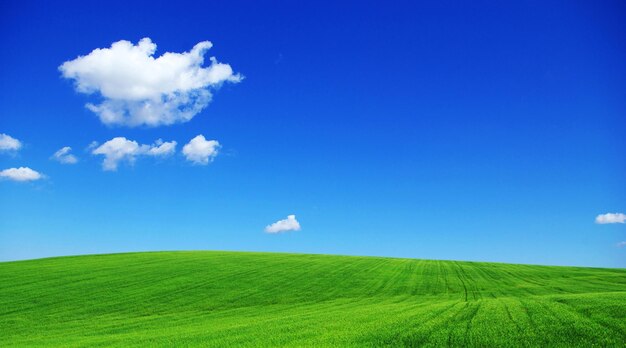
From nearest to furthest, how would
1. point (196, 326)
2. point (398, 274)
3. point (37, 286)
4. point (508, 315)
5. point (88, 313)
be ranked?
point (508, 315), point (196, 326), point (88, 313), point (37, 286), point (398, 274)

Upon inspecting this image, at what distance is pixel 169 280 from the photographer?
40.6 meters

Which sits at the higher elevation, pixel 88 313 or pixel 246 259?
pixel 246 259

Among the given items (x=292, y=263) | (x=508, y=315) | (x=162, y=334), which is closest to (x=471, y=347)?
(x=508, y=315)

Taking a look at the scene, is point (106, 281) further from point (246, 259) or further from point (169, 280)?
point (246, 259)

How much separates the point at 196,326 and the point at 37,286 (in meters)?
22.1

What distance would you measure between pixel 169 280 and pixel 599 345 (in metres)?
34.5

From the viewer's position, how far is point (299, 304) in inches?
1252

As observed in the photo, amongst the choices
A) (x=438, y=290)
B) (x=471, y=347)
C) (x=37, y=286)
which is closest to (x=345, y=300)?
(x=438, y=290)

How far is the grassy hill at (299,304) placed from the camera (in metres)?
17.0

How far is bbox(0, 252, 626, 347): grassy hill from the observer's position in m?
17.0

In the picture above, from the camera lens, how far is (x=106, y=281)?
3978 centimetres

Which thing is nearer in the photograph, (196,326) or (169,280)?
(196,326)

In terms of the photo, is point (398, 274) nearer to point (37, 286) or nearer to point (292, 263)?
point (292, 263)

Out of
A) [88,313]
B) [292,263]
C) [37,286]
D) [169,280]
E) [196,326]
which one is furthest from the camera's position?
[292,263]
